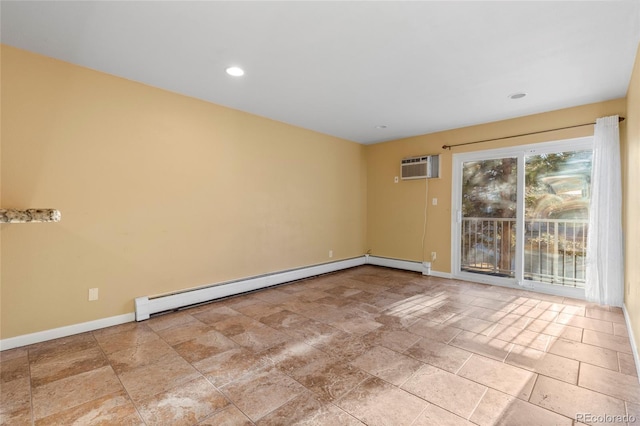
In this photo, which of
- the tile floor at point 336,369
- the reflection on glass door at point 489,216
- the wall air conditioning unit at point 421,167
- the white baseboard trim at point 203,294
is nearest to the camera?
the tile floor at point 336,369

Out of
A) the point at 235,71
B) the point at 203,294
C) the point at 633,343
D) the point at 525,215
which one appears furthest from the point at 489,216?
the point at 203,294

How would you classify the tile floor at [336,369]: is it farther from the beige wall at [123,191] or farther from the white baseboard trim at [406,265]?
the white baseboard trim at [406,265]

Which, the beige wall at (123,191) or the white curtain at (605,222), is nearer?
the beige wall at (123,191)

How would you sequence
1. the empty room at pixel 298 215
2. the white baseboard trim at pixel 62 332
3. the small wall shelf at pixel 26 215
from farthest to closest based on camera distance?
1. the white baseboard trim at pixel 62 332
2. the small wall shelf at pixel 26 215
3. the empty room at pixel 298 215

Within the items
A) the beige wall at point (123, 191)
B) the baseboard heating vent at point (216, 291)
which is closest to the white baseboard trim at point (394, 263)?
the baseboard heating vent at point (216, 291)

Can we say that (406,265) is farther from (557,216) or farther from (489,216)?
(557,216)

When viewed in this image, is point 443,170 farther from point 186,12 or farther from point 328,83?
point 186,12

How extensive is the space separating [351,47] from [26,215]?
278 cm

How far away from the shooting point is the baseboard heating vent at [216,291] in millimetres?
3104

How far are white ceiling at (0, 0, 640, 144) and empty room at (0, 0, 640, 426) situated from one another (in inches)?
0.9

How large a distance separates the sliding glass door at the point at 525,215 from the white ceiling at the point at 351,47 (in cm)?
84

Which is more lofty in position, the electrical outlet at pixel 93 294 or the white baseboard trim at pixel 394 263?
the electrical outlet at pixel 93 294

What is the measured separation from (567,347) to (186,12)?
13.0 ft

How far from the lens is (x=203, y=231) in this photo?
363 centimetres
